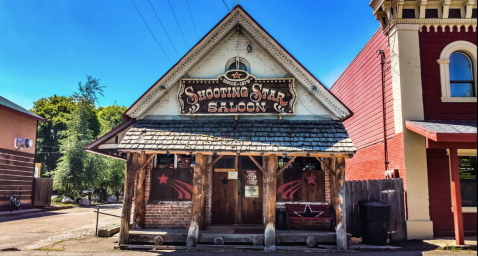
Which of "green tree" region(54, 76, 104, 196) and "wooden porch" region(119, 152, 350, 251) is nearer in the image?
"wooden porch" region(119, 152, 350, 251)

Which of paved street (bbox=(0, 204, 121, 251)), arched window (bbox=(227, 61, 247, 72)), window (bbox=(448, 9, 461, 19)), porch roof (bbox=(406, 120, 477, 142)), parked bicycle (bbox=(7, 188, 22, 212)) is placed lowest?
paved street (bbox=(0, 204, 121, 251))

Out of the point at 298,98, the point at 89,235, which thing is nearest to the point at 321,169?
the point at 298,98

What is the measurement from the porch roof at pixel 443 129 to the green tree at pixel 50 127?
4202 centimetres

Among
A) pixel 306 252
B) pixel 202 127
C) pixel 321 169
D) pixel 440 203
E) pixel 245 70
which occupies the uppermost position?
pixel 245 70

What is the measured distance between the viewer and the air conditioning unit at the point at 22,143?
69.7 ft

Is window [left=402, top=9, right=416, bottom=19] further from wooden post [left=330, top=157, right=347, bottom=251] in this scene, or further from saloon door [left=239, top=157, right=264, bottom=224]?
saloon door [left=239, top=157, right=264, bottom=224]

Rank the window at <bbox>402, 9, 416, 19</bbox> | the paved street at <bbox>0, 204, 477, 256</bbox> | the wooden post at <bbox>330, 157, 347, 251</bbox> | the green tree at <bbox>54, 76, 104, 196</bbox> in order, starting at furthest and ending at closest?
the green tree at <bbox>54, 76, 104, 196</bbox>, the window at <bbox>402, 9, 416, 19</bbox>, the wooden post at <bbox>330, 157, 347, 251</bbox>, the paved street at <bbox>0, 204, 477, 256</bbox>

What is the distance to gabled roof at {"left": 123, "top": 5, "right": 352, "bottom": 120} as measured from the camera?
1155 cm

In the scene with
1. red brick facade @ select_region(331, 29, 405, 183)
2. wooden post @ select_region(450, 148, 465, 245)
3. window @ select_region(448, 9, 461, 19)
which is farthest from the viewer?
red brick facade @ select_region(331, 29, 405, 183)

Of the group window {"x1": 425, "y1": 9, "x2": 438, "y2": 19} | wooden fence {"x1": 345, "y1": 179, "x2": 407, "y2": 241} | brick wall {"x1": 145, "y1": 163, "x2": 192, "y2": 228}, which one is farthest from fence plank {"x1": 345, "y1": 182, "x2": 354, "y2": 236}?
window {"x1": 425, "y1": 9, "x2": 438, "y2": 19}

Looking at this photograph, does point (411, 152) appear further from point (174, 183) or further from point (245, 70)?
point (174, 183)

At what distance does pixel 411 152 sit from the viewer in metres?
11.3

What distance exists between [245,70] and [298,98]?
2033 millimetres

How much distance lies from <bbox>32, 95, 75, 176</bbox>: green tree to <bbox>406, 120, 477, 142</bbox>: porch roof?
42.0m
